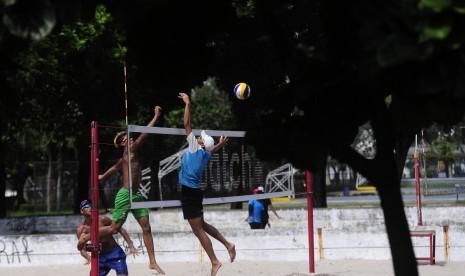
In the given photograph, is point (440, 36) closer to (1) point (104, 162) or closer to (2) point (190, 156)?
(2) point (190, 156)

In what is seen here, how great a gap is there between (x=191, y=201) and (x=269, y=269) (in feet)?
7.14

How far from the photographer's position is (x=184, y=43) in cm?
329

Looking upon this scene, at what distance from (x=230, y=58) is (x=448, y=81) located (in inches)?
1095

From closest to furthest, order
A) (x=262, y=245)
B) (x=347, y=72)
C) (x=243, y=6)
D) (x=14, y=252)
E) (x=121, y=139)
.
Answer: (x=347, y=72) < (x=243, y=6) < (x=121, y=139) < (x=262, y=245) < (x=14, y=252)

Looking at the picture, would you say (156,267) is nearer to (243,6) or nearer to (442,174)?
(243,6)

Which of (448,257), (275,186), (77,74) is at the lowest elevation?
(448,257)

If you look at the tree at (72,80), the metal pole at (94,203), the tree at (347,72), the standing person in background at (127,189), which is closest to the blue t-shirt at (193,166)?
the standing person in background at (127,189)

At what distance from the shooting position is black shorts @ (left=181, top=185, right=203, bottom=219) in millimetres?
11438

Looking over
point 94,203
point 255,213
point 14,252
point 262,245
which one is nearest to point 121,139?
point 94,203

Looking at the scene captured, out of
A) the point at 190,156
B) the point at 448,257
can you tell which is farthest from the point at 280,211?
the point at 190,156

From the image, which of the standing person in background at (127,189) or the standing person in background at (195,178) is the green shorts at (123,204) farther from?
the standing person in background at (195,178)

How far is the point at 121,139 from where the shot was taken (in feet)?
42.2

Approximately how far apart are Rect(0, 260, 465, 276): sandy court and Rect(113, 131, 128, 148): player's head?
6.21ft

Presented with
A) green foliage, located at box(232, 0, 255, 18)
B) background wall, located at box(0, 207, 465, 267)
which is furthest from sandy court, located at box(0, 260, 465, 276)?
green foliage, located at box(232, 0, 255, 18)
